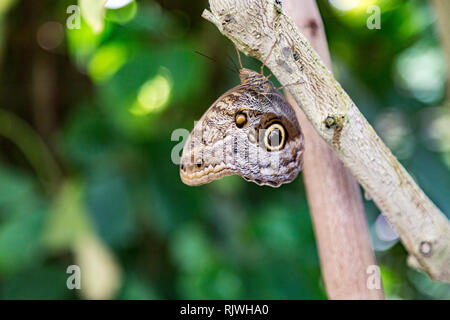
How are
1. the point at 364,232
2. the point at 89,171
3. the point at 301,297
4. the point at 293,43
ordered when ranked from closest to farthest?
the point at 293,43
the point at 364,232
the point at 301,297
the point at 89,171

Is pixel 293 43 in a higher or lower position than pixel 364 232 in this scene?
higher

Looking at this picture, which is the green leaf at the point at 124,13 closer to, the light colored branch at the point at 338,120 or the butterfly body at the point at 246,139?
the butterfly body at the point at 246,139

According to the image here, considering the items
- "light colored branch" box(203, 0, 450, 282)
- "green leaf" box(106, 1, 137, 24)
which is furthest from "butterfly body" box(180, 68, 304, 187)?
"green leaf" box(106, 1, 137, 24)

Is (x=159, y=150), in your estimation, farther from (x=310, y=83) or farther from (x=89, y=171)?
(x=310, y=83)

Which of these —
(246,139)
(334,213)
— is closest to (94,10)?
(246,139)

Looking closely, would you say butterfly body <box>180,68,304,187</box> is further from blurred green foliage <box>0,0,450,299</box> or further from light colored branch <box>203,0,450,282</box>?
blurred green foliage <box>0,0,450,299</box>

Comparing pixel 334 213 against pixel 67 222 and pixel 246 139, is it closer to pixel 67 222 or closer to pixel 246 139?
pixel 246 139

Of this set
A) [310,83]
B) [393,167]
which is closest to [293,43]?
[310,83]

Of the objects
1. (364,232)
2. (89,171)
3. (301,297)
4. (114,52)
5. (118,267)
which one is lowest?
(364,232)
